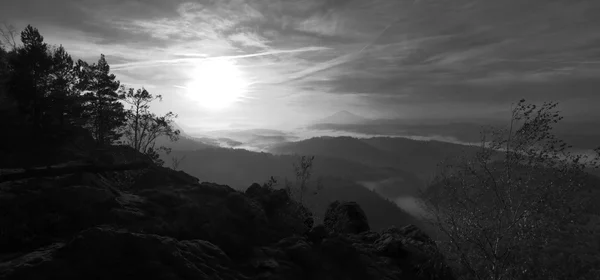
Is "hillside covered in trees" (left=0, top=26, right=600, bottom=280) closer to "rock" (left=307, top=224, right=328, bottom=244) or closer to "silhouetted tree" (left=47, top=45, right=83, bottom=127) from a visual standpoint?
"rock" (left=307, top=224, right=328, bottom=244)

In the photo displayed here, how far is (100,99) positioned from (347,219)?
58.0 m

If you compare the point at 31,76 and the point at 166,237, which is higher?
the point at 31,76

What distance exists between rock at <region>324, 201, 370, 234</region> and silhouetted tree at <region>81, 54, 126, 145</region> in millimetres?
48747

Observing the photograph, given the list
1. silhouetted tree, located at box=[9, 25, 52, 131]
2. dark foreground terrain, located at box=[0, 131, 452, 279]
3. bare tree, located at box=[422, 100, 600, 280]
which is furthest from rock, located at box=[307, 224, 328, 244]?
silhouetted tree, located at box=[9, 25, 52, 131]

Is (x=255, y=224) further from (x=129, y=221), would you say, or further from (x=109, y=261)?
(x=109, y=261)

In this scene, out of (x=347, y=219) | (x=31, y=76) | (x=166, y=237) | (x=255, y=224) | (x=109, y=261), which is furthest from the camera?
(x=347, y=219)

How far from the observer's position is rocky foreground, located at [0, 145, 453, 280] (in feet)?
60.6

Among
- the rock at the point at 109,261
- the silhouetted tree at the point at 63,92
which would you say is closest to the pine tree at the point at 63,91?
the silhouetted tree at the point at 63,92

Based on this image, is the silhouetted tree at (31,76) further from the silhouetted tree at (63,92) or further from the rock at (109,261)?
the rock at (109,261)

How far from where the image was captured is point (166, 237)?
73.2 feet

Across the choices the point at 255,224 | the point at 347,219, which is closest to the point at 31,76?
the point at 255,224

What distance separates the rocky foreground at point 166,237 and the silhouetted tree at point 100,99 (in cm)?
3405

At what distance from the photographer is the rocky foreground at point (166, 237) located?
1848 cm

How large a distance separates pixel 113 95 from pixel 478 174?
71568 millimetres
